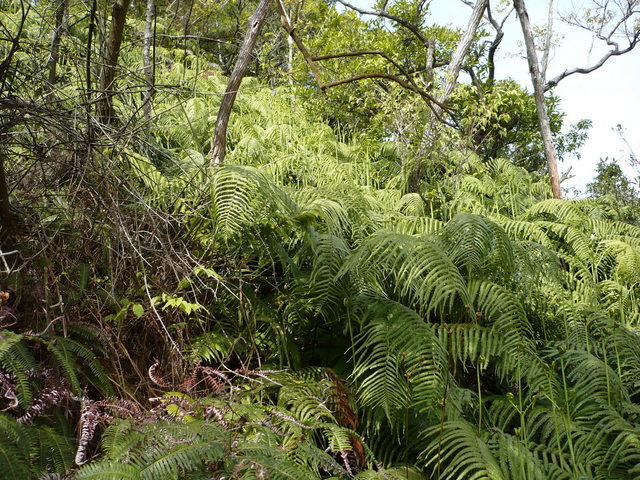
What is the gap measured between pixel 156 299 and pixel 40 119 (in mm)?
823

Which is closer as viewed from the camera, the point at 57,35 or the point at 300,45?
the point at 300,45

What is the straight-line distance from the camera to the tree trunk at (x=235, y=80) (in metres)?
3.70

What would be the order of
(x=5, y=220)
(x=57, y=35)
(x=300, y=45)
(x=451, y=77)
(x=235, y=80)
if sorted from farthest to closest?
1. (x=451, y=77)
2. (x=235, y=80)
3. (x=57, y=35)
4. (x=5, y=220)
5. (x=300, y=45)

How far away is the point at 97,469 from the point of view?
4.83 feet

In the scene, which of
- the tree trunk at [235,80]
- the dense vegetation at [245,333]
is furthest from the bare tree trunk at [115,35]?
the tree trunk at [235,80]

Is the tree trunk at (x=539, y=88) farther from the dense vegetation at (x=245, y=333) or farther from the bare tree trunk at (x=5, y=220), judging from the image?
the bare tree trunk at (x=5, y=220)

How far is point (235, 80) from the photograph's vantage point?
378 cm

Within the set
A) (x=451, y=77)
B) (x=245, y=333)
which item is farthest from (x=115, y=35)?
(x=451, y=77)

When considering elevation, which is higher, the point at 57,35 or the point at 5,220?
the point at 57,35

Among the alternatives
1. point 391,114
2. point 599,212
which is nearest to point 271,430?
point 599,212

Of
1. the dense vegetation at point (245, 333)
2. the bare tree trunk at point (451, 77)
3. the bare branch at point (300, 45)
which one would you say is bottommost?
the dense vegetation at point (245, 333)

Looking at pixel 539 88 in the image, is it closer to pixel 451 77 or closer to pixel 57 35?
pixel 451 77

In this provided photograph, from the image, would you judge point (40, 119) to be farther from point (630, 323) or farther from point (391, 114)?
point (391, 114)

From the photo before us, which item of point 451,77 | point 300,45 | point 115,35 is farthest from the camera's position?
point 451,77
